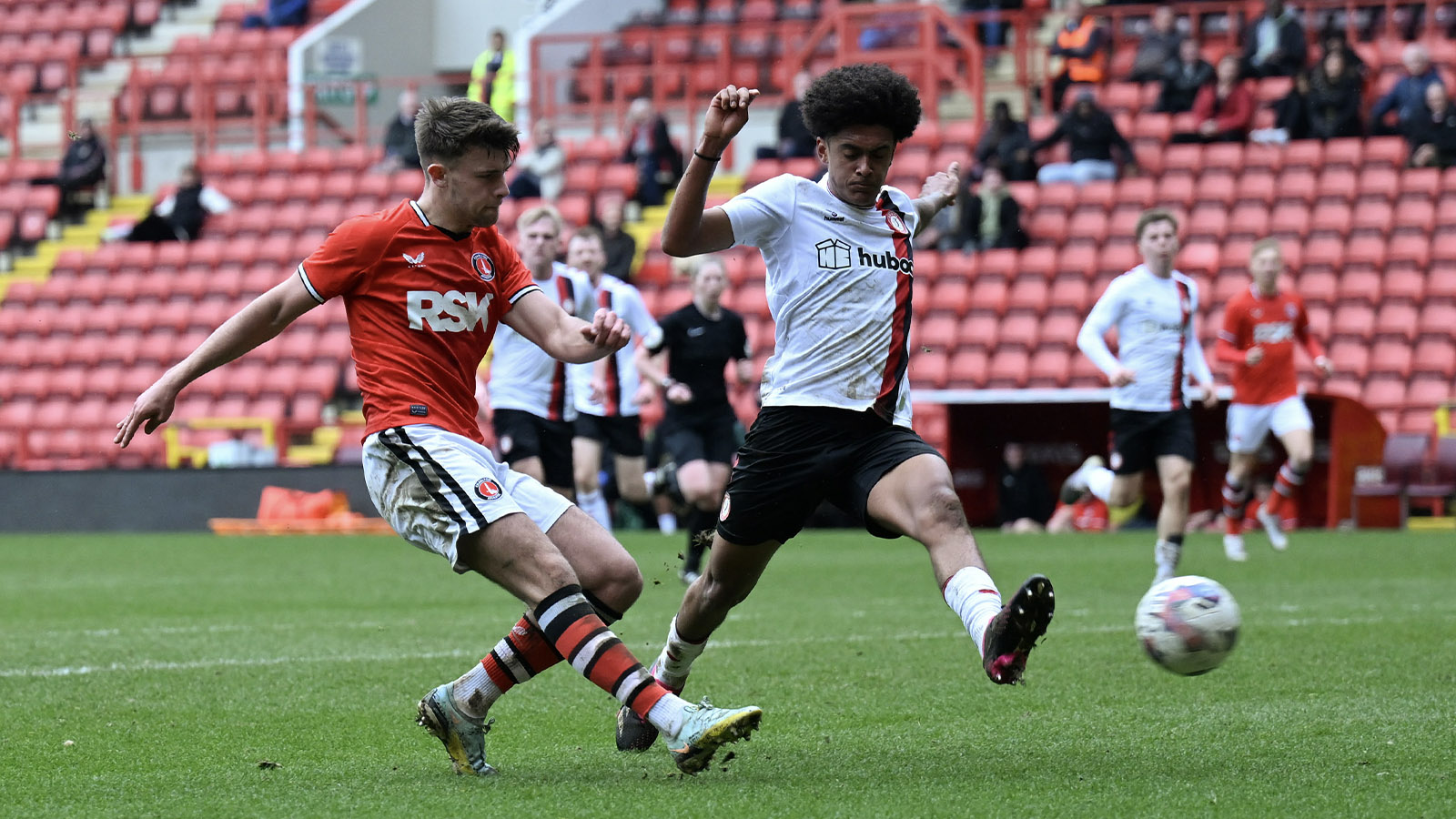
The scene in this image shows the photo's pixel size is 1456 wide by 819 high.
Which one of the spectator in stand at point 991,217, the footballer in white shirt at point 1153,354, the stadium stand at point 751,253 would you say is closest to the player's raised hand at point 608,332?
the footballer in white shirt at point 1153,354

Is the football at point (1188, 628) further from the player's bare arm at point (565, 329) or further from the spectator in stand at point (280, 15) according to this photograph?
the spectator in stand at point (280, 15)

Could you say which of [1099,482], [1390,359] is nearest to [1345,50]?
[1390,359]

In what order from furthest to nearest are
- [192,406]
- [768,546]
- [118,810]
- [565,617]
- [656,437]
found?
[192,406]
[656,437]
[768,546]
[565,617]
[118,810]

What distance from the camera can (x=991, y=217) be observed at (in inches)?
811

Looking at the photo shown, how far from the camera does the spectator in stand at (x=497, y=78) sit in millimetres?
24391

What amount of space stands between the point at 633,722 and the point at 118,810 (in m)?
1.57

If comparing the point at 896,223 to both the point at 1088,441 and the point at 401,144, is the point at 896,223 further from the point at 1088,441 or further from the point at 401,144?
the point at 401,144

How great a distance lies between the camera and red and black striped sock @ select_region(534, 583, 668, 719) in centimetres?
478

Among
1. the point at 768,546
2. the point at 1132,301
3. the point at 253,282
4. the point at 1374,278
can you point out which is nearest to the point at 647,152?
the point at 253,282

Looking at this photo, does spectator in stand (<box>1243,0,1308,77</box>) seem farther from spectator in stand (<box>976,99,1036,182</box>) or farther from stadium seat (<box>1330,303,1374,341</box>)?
stadium seat (<box>1330,303,1374,341</box>)

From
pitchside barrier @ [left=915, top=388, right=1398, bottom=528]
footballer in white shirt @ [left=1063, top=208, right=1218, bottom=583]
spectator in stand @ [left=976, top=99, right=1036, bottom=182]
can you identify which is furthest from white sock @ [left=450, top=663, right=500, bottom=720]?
spectator in stand @ [left=976, top=99, right=1036, bottom=182]

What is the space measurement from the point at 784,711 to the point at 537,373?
15.8ft

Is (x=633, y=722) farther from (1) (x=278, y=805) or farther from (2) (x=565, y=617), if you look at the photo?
(1) (x=278, y=805)

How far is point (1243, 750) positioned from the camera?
16.9ft
